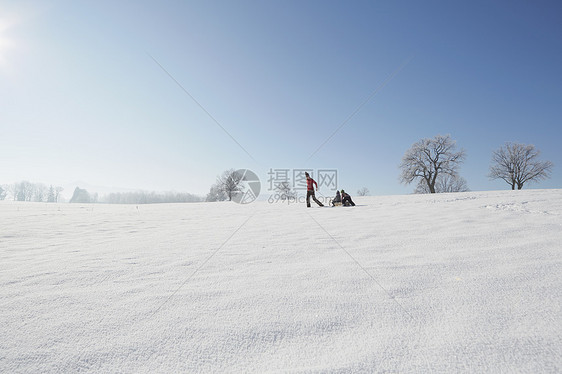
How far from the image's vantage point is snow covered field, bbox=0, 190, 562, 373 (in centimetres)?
133

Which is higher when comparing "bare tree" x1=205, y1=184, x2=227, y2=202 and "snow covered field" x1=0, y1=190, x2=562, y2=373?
"bare tree" x1=205, y1=184, x2=227, y2=202

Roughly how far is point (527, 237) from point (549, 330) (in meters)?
2.94

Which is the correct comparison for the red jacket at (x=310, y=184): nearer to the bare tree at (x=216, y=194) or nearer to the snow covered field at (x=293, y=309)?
the snow covered field at (x=293, y=309)

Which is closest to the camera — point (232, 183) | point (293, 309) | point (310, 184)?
point (293, 309)

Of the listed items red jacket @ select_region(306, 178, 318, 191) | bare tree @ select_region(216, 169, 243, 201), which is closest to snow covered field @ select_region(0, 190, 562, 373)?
red jacket @ select_region(306, 178, 318, 191)

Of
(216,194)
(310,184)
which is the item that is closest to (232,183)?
(216,194)

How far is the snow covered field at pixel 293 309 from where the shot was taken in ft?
4.35

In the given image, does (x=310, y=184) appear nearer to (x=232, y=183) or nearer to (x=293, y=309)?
(x=293, y=309)

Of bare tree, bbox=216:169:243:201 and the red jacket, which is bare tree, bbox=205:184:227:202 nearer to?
bare tree, bbox=216:169:243:201

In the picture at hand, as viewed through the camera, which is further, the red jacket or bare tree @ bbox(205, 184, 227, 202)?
bare tree @ bbox(205, 184, 227, 202)

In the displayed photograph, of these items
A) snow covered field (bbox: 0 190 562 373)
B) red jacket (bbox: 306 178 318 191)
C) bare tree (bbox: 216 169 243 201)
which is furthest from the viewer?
bare tree (bbox: 216 169 243 201)

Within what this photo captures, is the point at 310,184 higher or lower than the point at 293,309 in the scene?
higher

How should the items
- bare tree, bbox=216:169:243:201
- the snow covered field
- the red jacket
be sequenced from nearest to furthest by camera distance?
the snow covered field < the red jacket < bare tree, bbox=216:169:243:201

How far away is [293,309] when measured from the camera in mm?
1882
